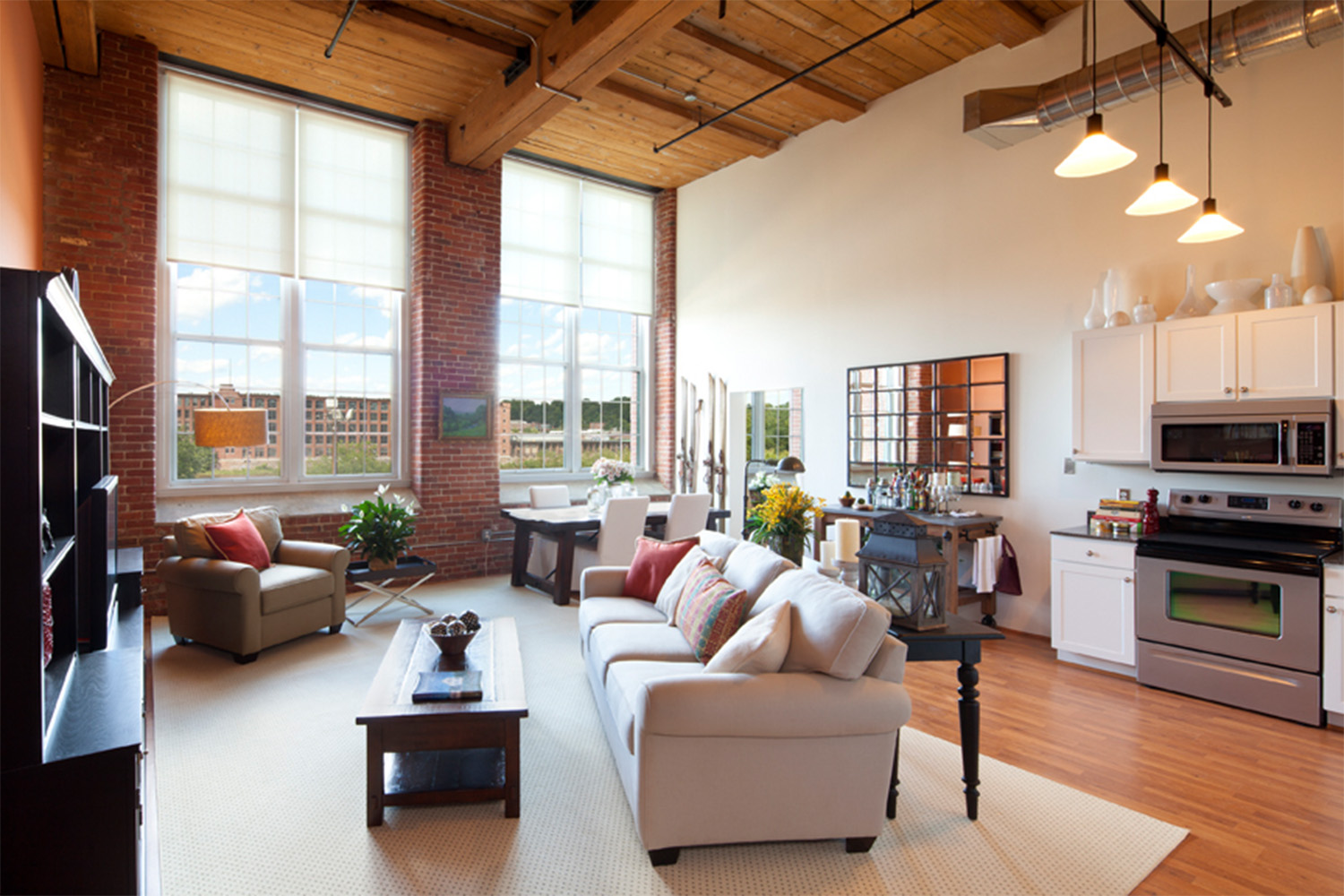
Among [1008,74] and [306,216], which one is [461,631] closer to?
[306,216]

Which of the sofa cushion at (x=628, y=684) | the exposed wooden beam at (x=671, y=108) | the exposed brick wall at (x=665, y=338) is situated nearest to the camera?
the sofa cushion at (x=628, y=684)

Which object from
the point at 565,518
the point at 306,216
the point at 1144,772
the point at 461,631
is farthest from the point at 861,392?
the point at 306,216

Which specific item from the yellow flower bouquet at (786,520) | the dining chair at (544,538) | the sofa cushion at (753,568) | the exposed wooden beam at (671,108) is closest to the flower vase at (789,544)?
the yellow flower bouquet at (786,520)

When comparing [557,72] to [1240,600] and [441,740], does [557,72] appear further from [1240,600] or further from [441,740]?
[1240,600]

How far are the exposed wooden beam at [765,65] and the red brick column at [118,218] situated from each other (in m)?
4.02

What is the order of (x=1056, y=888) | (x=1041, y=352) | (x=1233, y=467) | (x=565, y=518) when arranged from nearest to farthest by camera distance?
(x=1056, y=888), (x=1233, y=467), (x=1041, y=352), (x=565, y=518)

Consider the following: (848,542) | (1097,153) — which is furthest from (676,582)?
(1097,153)

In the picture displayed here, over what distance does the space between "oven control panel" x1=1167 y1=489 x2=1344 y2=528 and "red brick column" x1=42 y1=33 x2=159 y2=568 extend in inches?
277

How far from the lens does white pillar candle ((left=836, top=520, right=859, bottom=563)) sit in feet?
10.4

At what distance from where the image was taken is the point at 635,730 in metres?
2.40

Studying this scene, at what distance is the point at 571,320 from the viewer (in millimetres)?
8062

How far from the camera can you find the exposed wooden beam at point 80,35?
13.7ft

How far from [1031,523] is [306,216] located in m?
6.39

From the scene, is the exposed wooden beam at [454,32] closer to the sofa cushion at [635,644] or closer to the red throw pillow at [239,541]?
the red throw pillow at [239,541]
